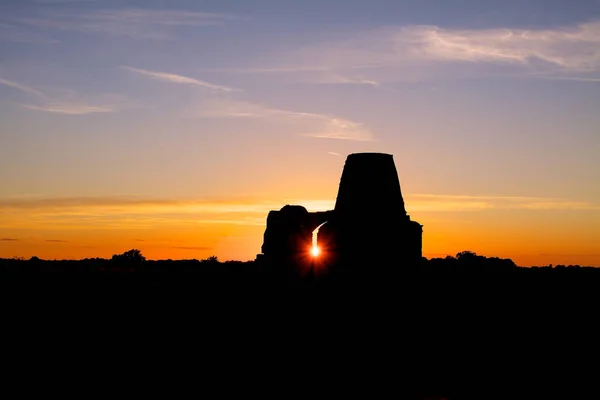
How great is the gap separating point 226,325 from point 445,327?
7442 millimetres

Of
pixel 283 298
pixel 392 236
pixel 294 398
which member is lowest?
pixel 294 398

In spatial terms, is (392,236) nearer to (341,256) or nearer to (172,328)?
(341,256)

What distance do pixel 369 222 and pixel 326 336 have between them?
3.75m

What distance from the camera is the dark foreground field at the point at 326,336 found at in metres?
19.9

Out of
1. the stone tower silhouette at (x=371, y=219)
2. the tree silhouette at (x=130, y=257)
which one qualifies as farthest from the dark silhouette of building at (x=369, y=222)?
the tree silhouette at (x=130, y=257)

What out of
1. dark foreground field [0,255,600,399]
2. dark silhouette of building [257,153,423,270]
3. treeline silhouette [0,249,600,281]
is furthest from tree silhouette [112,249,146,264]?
dark silhouette of building [257,153,423,270]

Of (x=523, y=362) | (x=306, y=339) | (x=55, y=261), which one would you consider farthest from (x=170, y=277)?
(x=523, y=362)

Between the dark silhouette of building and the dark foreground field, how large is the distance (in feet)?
1.64

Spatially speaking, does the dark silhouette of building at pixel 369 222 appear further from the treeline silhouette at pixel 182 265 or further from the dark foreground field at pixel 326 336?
the treeline silhouette at pixel 182 265

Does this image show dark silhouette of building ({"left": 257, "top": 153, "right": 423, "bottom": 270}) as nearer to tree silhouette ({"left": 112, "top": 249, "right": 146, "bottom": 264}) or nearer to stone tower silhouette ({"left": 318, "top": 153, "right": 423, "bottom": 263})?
stone tower silhouette ({"left": 318, "top": 153, "right": 423, "bottom": 263})

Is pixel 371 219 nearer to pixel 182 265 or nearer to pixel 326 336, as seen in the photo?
pixel 326 336

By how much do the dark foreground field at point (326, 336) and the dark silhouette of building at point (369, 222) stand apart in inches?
19.7

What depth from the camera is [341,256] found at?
79.1ft

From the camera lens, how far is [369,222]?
78.8 ft
